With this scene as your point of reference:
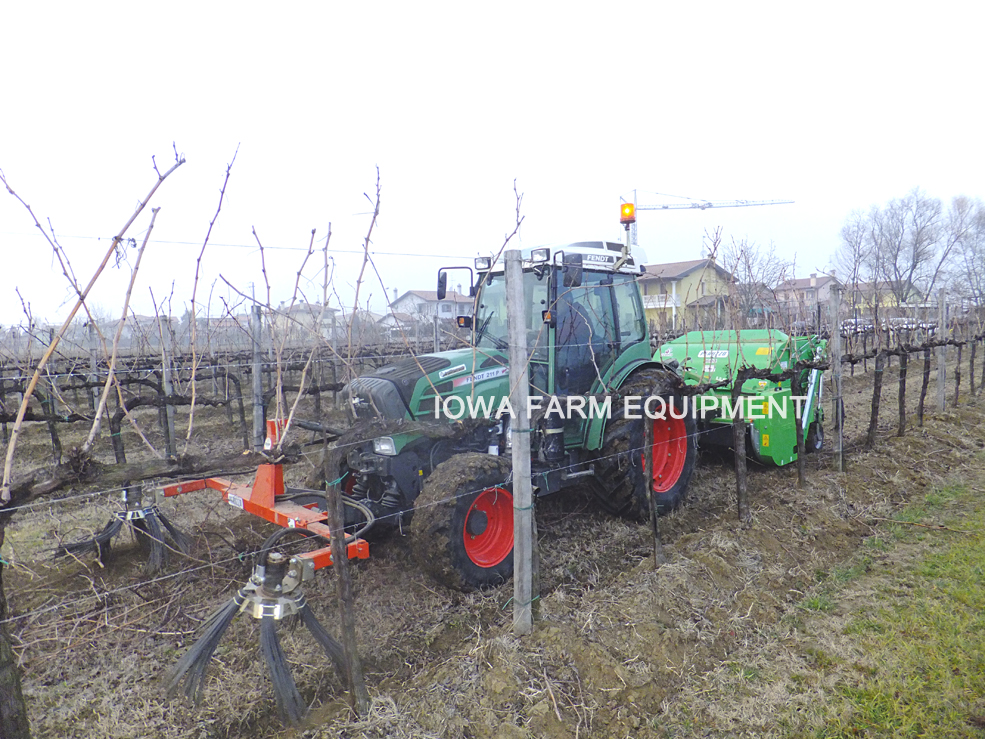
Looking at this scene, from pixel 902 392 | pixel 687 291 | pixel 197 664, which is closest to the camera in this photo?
pixel 197 664

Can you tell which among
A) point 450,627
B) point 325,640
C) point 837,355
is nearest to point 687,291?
point 837,355

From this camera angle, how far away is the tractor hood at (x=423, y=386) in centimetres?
437

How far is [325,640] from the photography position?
9.99 feet

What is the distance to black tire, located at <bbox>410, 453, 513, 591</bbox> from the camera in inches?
147

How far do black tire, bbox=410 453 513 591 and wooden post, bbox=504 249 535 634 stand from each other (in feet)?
1.72

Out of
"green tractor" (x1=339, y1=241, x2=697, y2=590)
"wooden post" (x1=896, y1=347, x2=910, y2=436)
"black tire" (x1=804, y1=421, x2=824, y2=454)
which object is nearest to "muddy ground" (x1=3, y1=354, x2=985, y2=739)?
"green tractor" (x1=339, y1=241, x2=697, y2=590)

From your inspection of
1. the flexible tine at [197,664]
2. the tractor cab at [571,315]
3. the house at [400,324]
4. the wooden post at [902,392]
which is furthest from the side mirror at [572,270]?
the wooden post at [902,392]

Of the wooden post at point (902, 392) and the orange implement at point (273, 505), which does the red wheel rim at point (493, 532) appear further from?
the wooden post at point (902, 392)

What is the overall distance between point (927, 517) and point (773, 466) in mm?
1467

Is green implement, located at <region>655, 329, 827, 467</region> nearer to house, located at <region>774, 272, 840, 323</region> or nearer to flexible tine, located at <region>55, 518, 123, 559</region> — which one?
house, located at <region>774, 272, 840, 323</region>

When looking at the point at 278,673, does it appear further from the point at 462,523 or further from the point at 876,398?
the point at 876,398

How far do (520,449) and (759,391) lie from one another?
454cm

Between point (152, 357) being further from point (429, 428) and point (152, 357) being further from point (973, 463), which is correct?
point (973, 463)

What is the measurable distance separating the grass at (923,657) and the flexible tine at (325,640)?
236 cm
